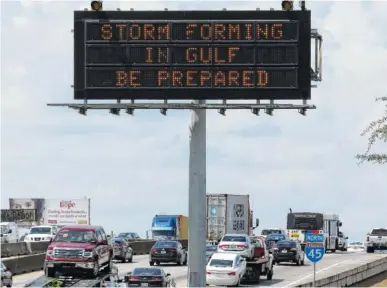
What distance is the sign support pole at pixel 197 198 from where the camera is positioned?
1574 inches

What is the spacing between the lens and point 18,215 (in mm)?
105125

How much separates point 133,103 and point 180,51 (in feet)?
Answer: 8.32

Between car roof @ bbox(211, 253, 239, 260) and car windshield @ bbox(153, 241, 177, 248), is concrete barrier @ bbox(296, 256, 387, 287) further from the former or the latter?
car windshield @ bbox(153, 241, 177, 248)

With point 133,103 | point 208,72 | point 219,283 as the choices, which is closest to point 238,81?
point 208,72

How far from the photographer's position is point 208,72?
34.8 m

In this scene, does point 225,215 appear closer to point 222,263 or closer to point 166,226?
point 166,226

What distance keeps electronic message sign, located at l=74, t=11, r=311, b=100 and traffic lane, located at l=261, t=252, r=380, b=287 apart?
22.3 m

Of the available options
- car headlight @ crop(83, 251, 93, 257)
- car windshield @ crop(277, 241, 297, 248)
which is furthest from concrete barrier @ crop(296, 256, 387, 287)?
car headlight @ crop(83, 251, 93, 257)

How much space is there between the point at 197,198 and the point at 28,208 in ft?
216

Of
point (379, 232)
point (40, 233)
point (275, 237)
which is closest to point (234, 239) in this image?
point (275, 237)

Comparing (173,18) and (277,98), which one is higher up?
(173,18)

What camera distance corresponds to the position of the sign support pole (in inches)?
1574

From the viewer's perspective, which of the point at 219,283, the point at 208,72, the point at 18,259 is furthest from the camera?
the point at 18,259

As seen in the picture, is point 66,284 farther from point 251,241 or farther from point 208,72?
point 251,241
